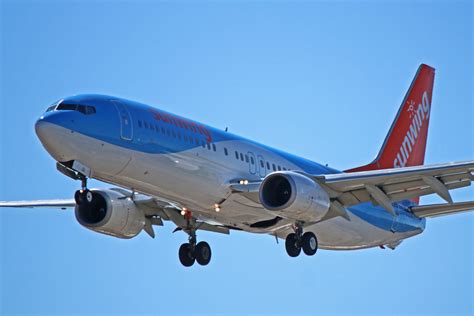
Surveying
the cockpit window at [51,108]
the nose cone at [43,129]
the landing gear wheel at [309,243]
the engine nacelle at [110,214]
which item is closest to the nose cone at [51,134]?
the nose cone at [43,129]

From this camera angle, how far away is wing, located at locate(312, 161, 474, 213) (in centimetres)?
3931

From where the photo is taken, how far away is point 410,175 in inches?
1555

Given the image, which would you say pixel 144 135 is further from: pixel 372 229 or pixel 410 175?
pixel 372 229

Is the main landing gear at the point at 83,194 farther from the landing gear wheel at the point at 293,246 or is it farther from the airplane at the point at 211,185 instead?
the landing gear wheel at the point at 293,246

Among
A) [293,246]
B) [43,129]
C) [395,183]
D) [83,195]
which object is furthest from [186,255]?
[43,129]

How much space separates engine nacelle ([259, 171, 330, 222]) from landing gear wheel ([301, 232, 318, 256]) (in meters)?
1.48

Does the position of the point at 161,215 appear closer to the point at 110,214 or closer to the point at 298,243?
the point at 110,214

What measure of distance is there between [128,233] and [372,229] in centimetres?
943

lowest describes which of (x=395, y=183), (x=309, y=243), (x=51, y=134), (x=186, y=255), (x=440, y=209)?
(x=186, y=255)

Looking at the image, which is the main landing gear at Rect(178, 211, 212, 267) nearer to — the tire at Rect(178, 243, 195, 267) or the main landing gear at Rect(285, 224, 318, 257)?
the tire at Rect(178, 243, 195, 267)

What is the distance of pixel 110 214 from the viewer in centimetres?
4259

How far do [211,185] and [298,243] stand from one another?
4183 mm

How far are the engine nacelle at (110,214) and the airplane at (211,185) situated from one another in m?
0.04

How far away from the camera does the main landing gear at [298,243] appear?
41.3 metres
